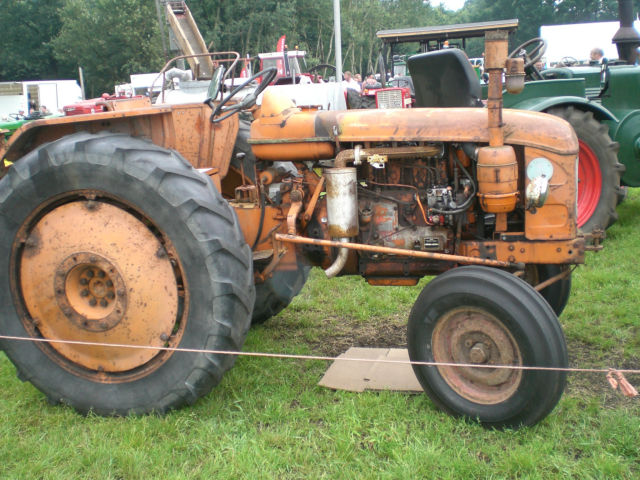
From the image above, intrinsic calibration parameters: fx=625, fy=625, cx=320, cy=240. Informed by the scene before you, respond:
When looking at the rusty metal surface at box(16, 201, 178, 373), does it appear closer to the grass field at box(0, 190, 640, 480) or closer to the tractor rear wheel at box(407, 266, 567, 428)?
the grass field at box(0, 190, 640, 480)

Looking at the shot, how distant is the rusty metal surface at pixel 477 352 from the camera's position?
2.91 m

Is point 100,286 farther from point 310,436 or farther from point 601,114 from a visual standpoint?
point 601,114

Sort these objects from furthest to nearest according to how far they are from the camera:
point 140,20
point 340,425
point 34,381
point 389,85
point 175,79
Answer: point 140,20, point 389,85, point 175,79, point 34,381, point 340,425

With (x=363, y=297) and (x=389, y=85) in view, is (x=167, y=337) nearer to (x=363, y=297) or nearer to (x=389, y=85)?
(x=363, y=297)

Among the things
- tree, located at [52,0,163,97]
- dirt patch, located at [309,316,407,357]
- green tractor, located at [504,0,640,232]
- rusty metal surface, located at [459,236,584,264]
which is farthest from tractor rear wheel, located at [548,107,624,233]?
tree, located at [52,0,163,97]

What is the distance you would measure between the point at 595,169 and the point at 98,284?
4.92 meters

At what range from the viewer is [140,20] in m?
32.4

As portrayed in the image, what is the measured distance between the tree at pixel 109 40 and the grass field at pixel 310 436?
2894 cm

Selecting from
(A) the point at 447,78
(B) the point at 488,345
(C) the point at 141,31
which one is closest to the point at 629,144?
(A) the point at 447,78

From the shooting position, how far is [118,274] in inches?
124

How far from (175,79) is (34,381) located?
9.47 meters

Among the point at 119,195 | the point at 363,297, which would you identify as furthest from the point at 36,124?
the point at 363,297

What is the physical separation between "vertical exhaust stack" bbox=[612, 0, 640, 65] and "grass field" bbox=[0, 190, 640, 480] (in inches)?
207

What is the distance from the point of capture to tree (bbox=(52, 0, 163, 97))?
32125 mm
